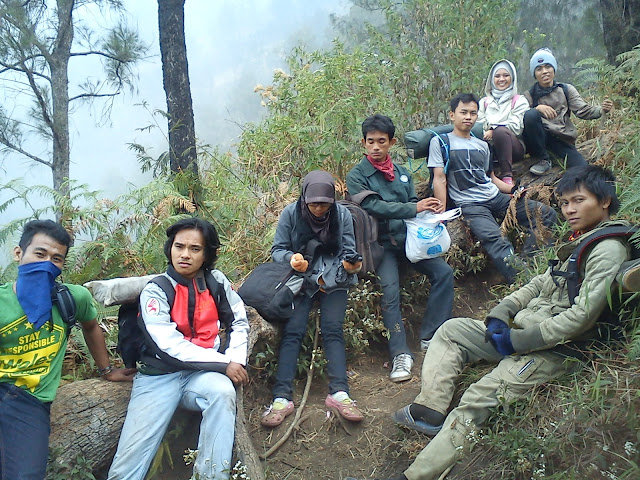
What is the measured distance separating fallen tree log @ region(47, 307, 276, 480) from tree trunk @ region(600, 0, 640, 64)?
700 cm

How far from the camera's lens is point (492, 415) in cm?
332

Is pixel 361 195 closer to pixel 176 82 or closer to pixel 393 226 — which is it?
pixel 393 226

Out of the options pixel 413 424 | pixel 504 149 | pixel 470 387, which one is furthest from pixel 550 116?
pixel 413 424

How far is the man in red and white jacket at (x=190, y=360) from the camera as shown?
3.08 meters

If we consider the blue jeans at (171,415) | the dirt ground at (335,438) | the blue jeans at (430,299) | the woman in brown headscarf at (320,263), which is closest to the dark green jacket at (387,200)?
the blue jeans at (430,299)

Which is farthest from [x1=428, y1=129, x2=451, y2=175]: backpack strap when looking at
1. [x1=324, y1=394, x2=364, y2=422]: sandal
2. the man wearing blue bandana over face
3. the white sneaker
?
the man wearing blue bandana over face

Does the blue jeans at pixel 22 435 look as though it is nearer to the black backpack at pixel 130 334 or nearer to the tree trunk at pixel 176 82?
the black backpack at pixel 130 334

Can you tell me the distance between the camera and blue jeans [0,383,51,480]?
2.80m

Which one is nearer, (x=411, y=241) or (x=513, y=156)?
(x=411, y=241)

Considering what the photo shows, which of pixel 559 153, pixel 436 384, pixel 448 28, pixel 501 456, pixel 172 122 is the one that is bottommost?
pixel 501 456

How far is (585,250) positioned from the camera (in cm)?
318

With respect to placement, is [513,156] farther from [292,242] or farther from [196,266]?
[196,266]

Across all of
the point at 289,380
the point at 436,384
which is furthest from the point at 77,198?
the point at 436,384

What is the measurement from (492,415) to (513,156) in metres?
3.52
